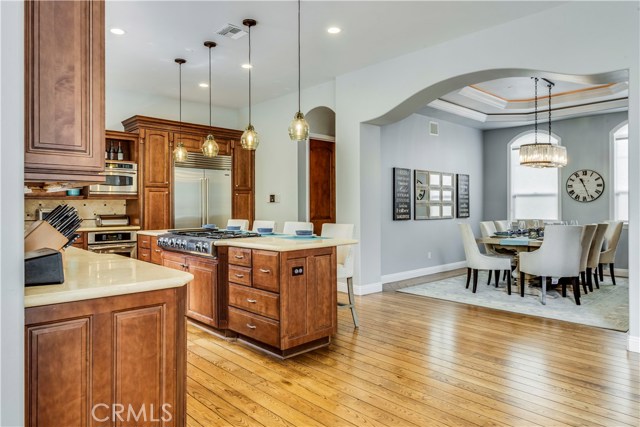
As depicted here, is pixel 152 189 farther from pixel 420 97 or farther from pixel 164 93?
pixel 420 97

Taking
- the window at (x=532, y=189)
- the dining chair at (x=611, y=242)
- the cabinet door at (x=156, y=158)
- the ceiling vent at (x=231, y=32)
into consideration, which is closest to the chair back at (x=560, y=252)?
the dining chair at (x=611, y=242)

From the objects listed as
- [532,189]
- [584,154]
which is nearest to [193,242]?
[532,189]

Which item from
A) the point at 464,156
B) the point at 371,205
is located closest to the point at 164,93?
the point at 371,205

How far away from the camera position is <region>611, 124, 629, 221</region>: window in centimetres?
708

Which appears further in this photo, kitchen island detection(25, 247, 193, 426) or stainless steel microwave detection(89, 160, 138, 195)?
stainless steel microwave detection(89, 160, 138, 195)

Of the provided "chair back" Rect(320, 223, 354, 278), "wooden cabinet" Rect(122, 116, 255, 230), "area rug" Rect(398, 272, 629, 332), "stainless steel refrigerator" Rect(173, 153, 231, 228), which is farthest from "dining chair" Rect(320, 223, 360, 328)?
"wooden cabinet" Rect(122, 116, 255, 230)

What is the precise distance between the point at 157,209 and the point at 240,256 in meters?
3.20

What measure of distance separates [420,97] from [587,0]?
1852 millimetres

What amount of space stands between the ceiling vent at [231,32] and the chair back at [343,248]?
2.26 m

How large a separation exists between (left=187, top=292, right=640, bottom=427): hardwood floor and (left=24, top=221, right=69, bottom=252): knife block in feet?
4.00

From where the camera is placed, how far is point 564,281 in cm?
546

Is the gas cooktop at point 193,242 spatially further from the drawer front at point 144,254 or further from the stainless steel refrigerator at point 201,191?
the stainless steel refrigerator at point 201,191

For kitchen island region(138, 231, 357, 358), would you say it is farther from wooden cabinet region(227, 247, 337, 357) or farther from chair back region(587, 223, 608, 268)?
chair back region(587, 223, 608, 268)

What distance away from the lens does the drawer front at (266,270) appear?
3217 millimetres
